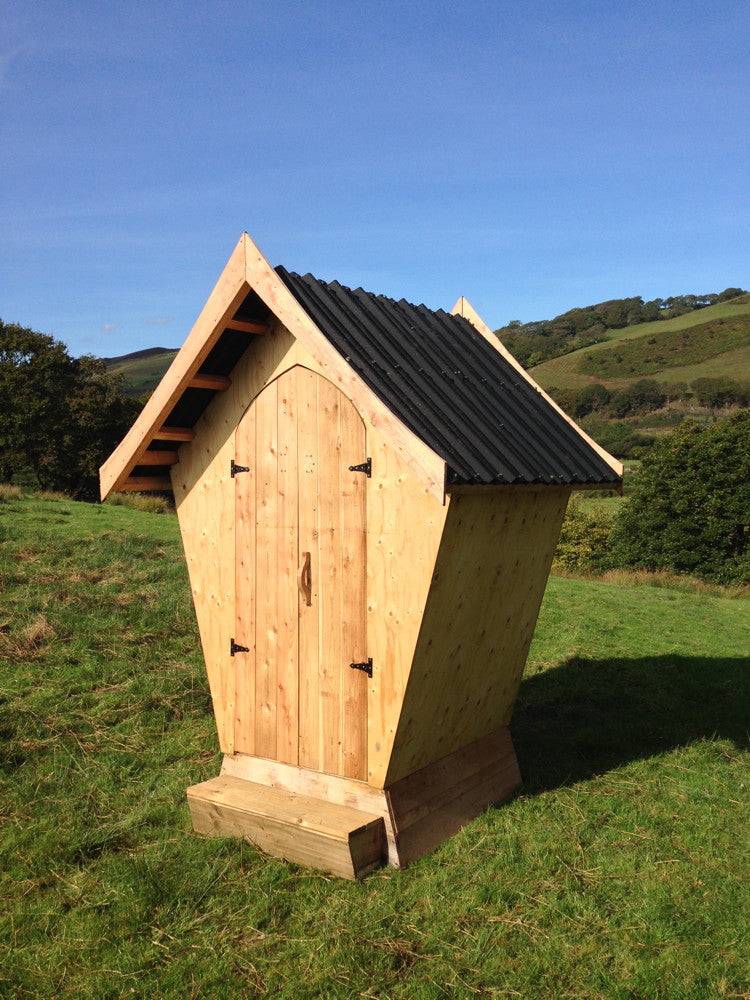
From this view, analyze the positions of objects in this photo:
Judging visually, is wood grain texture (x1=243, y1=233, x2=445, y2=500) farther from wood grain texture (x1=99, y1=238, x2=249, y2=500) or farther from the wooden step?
the wooden step

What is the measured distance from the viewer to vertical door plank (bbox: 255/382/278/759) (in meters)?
6.47

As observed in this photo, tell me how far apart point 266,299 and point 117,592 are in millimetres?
6903

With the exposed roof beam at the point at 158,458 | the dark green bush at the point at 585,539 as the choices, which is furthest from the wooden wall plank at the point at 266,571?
the dark green bush at the point at 585,539

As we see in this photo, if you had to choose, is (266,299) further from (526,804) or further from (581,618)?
(581,618)

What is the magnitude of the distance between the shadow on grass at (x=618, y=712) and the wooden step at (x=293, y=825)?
2024mm

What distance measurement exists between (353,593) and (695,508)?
35.3 m

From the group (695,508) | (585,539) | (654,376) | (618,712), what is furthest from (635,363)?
(618,712)

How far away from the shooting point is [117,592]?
11.6m

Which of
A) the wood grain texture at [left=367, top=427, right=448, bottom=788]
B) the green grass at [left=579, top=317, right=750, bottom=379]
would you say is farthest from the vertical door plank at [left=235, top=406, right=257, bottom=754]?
the green grass at [left=579, top=317, right=750, bottom=379]

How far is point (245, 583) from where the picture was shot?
672cm

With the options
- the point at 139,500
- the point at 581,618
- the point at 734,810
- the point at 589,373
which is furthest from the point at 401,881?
the point at 589,373

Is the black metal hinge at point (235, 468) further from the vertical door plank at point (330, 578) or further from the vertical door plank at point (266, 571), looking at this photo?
the vertical door plank at point (330, 578)

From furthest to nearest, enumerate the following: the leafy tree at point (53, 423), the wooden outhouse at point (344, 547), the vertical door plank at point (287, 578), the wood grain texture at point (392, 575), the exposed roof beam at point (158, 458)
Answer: the leafy tree at point (53, 423) < the exposed roof beam at point (158, 458) < the vertical door plank at point (287, 578) < the wooden outhouse at point (344, 547) < the wood grain texture at point (392, 575)

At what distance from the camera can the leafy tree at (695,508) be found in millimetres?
37125
